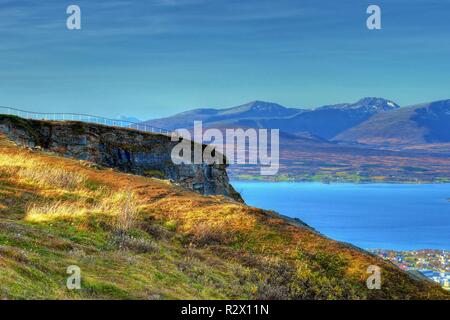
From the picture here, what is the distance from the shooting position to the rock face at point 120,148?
61844 mm

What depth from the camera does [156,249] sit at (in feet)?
75.0

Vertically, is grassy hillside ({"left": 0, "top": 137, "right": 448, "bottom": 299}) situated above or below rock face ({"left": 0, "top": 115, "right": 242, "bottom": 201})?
below

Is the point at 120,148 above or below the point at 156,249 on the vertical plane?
above

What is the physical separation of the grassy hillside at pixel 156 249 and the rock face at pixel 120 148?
26653mm

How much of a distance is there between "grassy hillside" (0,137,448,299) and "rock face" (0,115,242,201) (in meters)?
26.7

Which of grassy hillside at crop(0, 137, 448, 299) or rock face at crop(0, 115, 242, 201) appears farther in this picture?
rock face at crop(0, 115, 242, 201)

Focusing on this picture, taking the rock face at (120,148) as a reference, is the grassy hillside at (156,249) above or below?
below

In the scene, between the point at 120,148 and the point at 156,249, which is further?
the point at 120,148

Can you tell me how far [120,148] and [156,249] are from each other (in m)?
42.3

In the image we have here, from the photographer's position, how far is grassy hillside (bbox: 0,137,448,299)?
1755 cm

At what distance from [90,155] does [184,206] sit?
32.8 metres

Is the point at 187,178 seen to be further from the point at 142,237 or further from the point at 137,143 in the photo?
the point at 142,237

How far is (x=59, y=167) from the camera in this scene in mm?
37625
